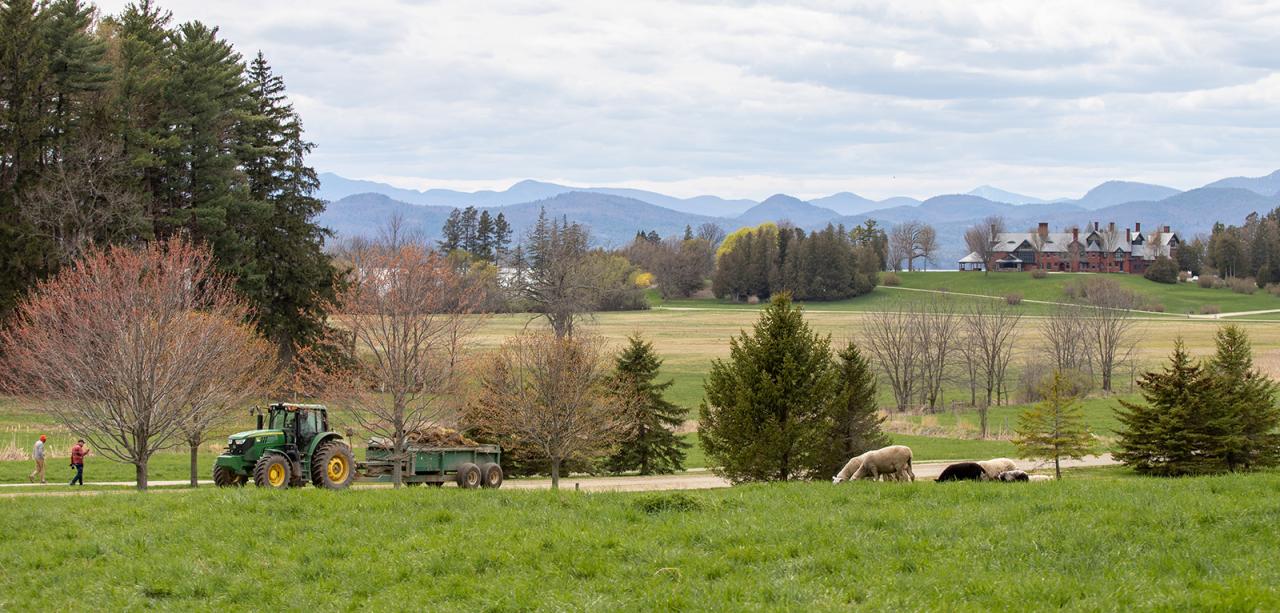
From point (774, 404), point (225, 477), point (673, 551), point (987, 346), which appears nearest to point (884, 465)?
point (774, 404)

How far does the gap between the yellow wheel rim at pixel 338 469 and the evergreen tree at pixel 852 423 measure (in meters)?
13.4

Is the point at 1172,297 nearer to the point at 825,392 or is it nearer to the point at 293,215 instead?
the point at 293,215

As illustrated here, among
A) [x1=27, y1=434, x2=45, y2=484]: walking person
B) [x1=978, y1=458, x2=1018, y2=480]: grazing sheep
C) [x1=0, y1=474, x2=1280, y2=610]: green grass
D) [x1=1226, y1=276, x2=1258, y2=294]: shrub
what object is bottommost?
[x1=27, y1=434, x2=45, y2=484]: walking person

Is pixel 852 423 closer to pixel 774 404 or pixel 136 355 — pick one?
pixel 774 404

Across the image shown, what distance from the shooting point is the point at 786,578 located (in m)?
11.7

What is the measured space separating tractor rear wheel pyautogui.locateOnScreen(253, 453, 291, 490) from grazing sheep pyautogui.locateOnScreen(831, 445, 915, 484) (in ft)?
40.7

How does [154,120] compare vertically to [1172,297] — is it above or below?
→ above

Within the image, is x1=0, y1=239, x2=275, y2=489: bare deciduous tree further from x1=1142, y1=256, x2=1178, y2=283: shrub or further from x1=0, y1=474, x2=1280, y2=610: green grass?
x1=1142, y1=256, x2=1178, y2=283: shrub

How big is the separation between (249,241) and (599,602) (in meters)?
57.3

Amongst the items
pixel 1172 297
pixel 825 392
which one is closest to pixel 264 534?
pixel 825 392

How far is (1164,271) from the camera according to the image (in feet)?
589

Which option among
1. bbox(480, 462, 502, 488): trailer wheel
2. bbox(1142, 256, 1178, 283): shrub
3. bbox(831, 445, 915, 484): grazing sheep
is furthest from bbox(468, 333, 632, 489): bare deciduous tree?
bbox(1142, 256, 1178, 283): shrub

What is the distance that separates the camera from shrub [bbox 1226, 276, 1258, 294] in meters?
167

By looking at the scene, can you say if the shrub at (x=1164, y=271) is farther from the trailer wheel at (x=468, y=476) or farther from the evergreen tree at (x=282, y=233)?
the trailer wheel at (x=468, y=476)
